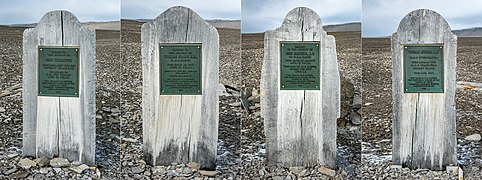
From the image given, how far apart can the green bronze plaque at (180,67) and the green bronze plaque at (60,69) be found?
690 millimetres

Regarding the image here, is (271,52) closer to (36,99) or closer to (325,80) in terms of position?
(325,80)

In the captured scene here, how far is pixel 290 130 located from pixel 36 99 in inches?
79.5

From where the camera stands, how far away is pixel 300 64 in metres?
3.35

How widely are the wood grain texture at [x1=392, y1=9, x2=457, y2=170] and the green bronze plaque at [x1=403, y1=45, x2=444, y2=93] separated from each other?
0.04 meters

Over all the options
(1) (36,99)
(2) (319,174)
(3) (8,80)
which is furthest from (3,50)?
(2) (319,174)

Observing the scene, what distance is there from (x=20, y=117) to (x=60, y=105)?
3.37ft

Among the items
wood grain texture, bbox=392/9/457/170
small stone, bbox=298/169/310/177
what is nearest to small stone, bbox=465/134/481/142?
wood grain texture, bbox=392/9/457/170

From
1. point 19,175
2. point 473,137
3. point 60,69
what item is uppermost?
point 60,69

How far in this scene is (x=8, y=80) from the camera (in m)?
4.39

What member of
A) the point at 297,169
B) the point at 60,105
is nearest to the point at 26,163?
the point at 60,105

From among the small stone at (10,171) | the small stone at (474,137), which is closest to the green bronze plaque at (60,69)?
the small stone at (10,171)

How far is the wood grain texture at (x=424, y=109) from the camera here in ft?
11.0

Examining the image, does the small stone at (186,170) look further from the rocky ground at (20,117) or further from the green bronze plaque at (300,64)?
the green bronze plaque at (300,64)

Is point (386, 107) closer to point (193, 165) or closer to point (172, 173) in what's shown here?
point (193, 165)
